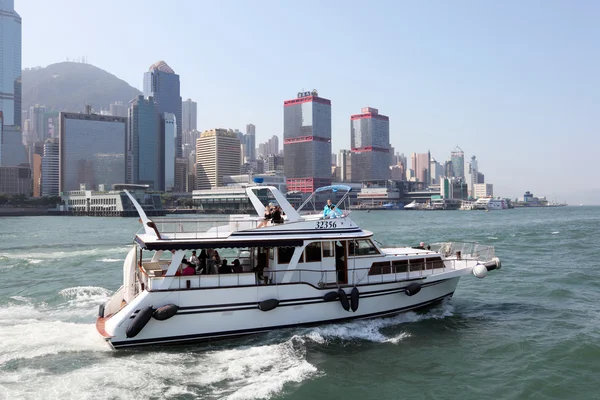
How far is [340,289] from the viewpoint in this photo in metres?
14.1

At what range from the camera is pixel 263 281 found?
1424cm

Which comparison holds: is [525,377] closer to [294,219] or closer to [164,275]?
[294,219]

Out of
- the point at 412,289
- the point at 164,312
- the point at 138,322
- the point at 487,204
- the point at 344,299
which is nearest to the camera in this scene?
the point at 138,322

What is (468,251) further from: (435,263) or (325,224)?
(325,224)

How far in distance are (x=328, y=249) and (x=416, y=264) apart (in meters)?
3.18

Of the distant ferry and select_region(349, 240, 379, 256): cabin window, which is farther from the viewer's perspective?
the distant ferry

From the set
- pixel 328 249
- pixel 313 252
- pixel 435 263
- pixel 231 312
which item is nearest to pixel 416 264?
pixel 435 263

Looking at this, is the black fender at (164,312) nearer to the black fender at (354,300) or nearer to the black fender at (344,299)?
the black fender at (344,299)

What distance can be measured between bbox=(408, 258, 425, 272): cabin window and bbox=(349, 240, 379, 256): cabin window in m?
1.38

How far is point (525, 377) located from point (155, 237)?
995 cm

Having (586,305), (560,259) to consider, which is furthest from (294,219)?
(560,259)

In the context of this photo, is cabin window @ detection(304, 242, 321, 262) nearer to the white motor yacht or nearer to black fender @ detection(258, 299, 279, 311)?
the white motor yacht

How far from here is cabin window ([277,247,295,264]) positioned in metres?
14.3

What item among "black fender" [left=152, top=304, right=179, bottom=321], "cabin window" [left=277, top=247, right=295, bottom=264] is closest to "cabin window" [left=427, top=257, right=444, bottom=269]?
"cabin window" [left=277, top=247, right=295, bottom=264]
